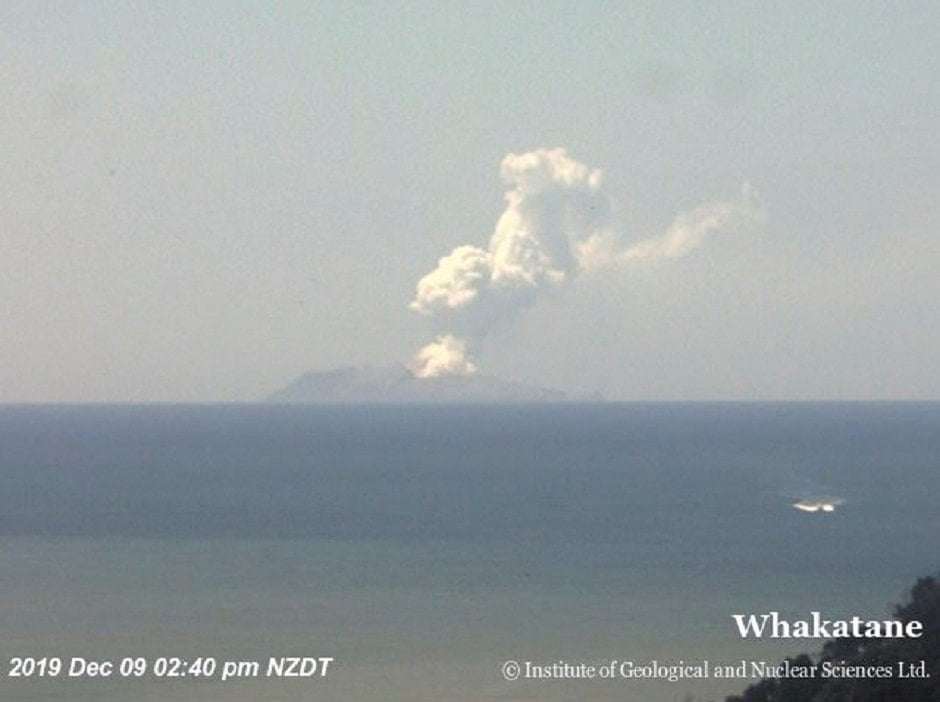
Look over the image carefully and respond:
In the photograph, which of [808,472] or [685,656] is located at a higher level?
[808,472]

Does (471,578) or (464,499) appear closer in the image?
(471,578)

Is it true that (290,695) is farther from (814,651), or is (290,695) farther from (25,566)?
(25,566)

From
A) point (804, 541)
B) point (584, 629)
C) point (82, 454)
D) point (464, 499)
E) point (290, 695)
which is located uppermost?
point (82, 454)

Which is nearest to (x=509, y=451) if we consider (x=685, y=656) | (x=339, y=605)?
(x=339, y=605)

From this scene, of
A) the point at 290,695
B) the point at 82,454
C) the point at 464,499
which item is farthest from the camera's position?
the point at 82,454

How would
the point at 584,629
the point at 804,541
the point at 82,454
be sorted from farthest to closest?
1. the point at 82,454
2. the point at 804,541
3. the point at 584,629

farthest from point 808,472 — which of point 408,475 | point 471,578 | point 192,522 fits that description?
Answer: point 471,578
